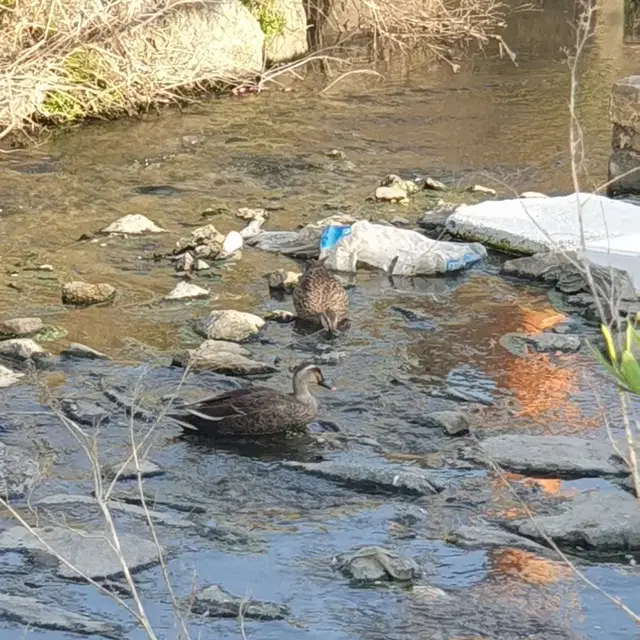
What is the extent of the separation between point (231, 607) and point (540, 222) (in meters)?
5.39

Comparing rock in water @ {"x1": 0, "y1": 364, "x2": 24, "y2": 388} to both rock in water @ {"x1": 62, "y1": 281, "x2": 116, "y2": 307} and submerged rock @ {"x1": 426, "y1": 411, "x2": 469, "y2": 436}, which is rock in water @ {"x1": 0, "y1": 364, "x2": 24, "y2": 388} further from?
submerged rock @ {"x1": 426, "y1": 411, "x2": 469, "y2": 436}

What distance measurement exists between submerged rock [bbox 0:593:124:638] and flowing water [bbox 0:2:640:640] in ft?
0.16

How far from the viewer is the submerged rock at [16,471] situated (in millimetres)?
6184

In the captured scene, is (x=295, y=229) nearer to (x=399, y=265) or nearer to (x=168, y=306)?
(x=399, y=265)

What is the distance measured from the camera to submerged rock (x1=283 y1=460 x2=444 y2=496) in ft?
20.5

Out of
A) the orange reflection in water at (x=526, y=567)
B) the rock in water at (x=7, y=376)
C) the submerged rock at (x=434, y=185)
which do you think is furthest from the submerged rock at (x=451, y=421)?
the submerged rock at (x=434, y=185)

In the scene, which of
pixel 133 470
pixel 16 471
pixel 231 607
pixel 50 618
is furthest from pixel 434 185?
pixel 50 618

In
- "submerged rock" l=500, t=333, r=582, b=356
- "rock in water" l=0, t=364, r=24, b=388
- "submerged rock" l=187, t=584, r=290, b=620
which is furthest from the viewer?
"submerged rock" l=500, t=333, r=582, b=356

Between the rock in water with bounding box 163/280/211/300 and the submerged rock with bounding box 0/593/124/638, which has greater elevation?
the submerged rock with bounding box 0/593/124/638

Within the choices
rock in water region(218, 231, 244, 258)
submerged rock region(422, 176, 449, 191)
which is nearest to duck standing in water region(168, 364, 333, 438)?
rock in water region(218, 231, 244, 258)

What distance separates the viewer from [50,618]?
16.4 ft

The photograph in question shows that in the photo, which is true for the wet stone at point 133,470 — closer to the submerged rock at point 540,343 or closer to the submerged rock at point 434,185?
the submerged rock at point 540,343

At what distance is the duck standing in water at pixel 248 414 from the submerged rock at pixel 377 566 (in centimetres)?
140

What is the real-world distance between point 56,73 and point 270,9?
4.00m
